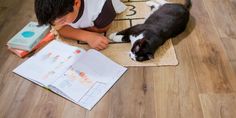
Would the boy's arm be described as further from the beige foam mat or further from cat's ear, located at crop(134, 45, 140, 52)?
cat's ear, located at crop(134, 45, 140, 52)

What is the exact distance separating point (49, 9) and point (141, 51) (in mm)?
410


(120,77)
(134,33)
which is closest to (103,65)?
(120,77)

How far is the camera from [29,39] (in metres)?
1.37

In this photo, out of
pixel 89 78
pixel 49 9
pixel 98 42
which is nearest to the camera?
pixel 49 9

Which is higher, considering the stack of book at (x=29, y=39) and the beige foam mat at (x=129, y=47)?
the stack of book at (x=29, y=39)

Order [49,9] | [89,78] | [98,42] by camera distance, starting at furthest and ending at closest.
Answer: [98,42] < [89,78] < [49,9]

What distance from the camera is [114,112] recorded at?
3.60ft

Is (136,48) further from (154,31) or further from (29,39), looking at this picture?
(29,39)

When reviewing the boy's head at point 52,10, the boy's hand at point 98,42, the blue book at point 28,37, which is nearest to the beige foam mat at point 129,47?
the boy's hand at point 98,42

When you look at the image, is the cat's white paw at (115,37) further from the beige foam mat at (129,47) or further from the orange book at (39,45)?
the orange book at (39,45)

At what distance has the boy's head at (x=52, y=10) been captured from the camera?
3.54ft

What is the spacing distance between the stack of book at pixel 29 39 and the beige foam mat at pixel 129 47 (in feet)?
0.37

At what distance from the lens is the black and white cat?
124 centimetres

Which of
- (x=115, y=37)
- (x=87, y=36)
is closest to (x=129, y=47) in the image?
(x=115, y=37)
